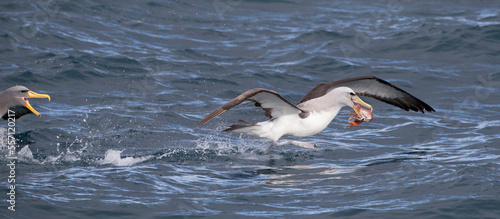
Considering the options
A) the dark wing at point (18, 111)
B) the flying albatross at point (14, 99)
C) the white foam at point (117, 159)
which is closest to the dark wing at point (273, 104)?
the white foam at point (117, 159)

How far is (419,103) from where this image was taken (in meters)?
13.2

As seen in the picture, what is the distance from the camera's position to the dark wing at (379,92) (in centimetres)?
1278

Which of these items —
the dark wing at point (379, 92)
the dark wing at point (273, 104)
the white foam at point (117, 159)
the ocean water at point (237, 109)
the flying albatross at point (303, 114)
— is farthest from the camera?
the dark wing at point (379, 92)

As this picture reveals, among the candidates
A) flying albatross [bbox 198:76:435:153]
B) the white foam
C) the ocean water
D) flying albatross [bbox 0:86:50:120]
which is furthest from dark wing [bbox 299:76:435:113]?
flying albatross [bbox 0:86:50:120]

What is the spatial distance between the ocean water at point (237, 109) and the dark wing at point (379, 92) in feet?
2.54

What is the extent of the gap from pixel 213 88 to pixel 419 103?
18.9ft

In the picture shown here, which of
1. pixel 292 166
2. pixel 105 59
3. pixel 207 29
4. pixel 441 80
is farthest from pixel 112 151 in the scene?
pixel 207 29

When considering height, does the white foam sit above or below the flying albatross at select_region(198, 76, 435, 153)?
below

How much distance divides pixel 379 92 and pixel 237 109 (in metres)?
3.59

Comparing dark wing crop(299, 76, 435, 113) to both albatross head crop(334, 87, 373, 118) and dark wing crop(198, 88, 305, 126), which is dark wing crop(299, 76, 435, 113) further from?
dark wing crop(198, 88, 305, 126)

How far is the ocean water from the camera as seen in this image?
9250mm

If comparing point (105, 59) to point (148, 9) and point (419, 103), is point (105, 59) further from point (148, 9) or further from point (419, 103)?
point (419, 103)

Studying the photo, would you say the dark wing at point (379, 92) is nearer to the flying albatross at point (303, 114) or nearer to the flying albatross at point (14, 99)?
the flying albatross at point (303, 114)

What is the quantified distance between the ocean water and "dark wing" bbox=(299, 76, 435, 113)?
77 cm
